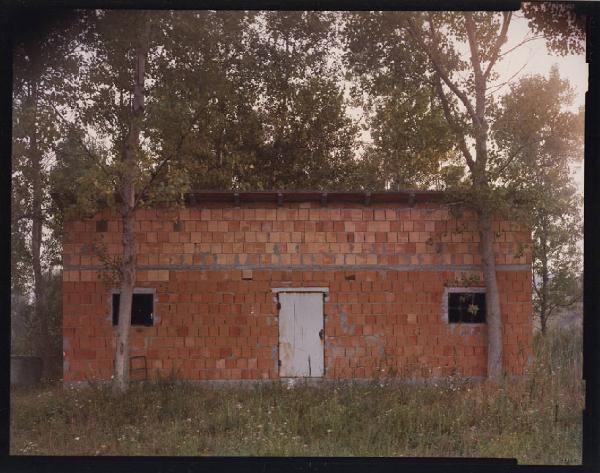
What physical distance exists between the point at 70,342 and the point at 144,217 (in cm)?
303

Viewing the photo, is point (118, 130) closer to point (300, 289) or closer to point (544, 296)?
point (300, 289)

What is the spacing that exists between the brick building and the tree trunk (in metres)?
0.26

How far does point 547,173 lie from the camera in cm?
1116

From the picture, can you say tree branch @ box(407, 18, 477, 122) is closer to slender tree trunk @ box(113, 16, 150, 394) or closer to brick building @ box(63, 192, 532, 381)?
brick building @ box(63, 192, 532, 381)

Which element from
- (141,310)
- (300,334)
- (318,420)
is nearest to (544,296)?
(300,334)

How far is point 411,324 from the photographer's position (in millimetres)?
10727

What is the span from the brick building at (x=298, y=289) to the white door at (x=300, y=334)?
0.07 ft

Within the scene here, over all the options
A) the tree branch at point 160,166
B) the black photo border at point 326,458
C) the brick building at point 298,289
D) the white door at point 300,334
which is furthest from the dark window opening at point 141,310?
the black photo border at point 326,458

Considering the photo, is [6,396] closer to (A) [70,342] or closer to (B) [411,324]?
(A) [70,342]

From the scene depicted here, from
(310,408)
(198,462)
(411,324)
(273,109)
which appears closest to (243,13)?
(273,109)

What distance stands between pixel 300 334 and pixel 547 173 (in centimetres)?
649

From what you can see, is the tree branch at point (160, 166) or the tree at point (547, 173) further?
the tree at point (547, 173)

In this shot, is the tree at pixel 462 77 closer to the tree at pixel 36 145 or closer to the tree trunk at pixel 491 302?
the tree trunk at pixel 491 302

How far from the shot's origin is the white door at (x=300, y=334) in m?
A: 10.6
